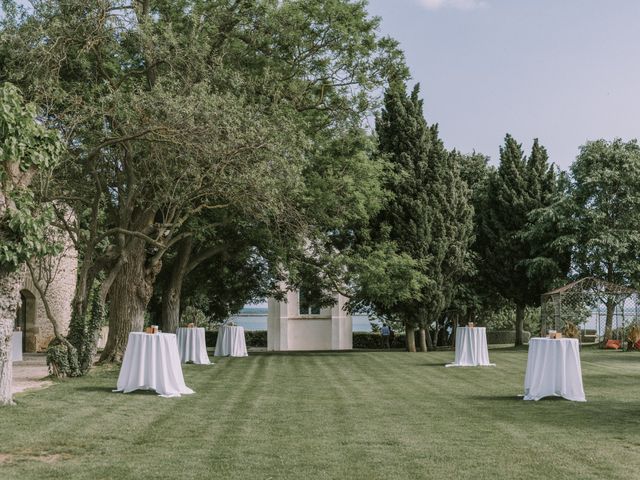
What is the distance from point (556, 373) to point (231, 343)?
15862 millimetres

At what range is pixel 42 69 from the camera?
16938 millimetres

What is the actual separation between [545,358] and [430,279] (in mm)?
17778

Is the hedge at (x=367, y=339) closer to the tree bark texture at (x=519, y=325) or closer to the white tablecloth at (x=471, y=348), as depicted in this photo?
the tree bark texture at (x=519, y=325)

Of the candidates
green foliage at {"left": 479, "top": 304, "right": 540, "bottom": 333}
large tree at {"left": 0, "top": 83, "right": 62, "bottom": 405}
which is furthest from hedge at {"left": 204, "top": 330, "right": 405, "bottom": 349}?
large tree at {"left": 0, "top": 83, "right": 62, "bottom": 405}

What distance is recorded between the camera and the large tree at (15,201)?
10461 mm

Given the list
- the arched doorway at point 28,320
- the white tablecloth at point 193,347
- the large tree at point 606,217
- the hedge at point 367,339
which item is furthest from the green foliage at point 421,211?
the arched doorway at point 28,320

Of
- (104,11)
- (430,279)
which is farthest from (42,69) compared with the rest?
(430,279)

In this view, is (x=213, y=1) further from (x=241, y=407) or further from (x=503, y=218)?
(x=503, y=218)

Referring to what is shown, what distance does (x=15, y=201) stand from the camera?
10.9m

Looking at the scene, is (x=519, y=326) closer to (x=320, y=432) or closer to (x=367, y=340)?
(x=367, y=340)

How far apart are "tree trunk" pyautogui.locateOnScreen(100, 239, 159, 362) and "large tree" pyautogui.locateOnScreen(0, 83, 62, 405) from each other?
943 centimetres

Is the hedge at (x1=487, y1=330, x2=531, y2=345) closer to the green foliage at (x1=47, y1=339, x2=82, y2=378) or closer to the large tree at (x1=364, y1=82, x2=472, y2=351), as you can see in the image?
the large tree at (x1=364, y1=82, x2=472, y2=351)

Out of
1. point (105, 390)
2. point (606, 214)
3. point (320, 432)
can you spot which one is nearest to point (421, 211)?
point (606, 214)

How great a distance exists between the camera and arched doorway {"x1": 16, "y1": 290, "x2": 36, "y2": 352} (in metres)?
32.8
